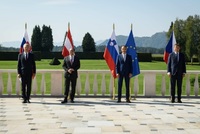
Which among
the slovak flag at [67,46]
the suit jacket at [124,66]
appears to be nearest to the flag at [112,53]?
the suit jacket at [124,66]

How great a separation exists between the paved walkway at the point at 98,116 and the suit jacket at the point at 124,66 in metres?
0.84

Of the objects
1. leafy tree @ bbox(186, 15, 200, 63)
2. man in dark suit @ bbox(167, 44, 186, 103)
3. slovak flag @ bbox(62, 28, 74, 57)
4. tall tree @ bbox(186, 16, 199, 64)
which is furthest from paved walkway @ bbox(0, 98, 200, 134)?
leafy tree @ bbox(186, 15, 200, 63)

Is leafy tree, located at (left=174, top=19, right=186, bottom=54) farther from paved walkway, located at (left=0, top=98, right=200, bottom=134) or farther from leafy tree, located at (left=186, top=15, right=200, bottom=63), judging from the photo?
paved walkway, located at (left=0, top=98, right=200, bottom=134)

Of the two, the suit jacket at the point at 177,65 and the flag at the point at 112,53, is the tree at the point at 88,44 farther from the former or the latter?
the suit jacket at the point at 177,65

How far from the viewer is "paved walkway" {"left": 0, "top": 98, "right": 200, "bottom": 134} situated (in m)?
5.86

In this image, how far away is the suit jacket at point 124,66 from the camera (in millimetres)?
9055

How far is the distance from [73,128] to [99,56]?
174ft

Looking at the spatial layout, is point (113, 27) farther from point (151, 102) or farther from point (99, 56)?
point (99, 56)

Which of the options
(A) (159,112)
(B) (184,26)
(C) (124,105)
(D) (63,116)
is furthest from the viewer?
(B) (184,26)

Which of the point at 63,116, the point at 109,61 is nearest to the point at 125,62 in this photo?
the point at 109,61

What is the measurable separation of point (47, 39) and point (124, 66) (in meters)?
76.5

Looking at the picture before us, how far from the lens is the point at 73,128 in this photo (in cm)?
592

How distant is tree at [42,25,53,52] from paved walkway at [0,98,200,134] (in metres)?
75.1

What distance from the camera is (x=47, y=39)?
8388 cm
